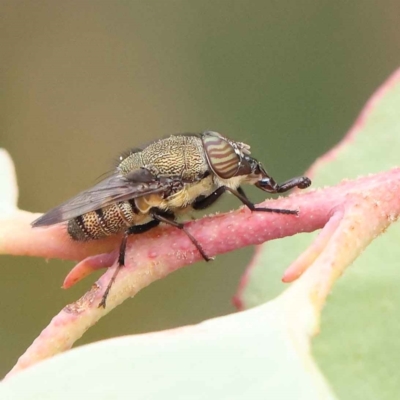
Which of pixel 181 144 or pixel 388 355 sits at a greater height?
pixel 181 144

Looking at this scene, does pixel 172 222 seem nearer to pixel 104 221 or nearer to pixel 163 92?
pixel 104 221

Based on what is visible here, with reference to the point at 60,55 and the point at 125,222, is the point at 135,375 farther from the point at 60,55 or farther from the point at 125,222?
the point at 60,55

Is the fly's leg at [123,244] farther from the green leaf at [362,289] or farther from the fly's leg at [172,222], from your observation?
the green leaf at [362,289]

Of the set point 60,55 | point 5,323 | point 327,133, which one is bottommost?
point 5,323

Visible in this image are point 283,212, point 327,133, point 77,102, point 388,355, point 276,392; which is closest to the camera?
point 276,392

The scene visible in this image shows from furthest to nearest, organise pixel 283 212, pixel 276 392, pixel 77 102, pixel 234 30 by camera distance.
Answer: pixel 77 102 → pixel 234 30 → pixel 283 212 → pixel 276 392

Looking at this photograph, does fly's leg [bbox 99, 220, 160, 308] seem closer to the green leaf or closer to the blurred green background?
the green leaf

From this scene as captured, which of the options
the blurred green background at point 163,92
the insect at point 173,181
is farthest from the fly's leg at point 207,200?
the blurred green background at point 163,92

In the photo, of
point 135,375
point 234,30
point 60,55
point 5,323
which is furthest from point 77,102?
point 135,375
